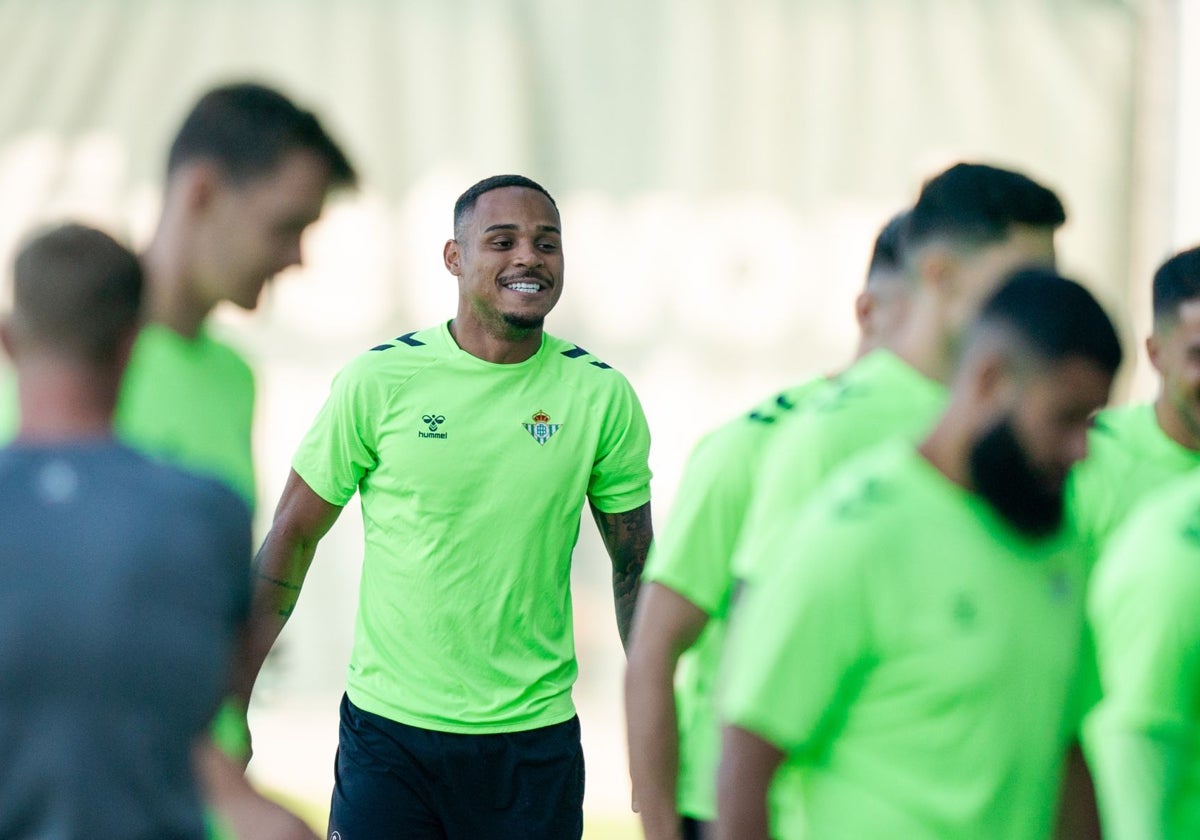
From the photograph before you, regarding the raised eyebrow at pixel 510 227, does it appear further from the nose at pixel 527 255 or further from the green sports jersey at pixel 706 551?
the green sports jersey at pixel 706 551

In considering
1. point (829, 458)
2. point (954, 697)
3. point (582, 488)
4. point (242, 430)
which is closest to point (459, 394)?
point (582, 488)

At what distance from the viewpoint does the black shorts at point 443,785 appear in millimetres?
4094

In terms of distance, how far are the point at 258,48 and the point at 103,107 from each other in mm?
725

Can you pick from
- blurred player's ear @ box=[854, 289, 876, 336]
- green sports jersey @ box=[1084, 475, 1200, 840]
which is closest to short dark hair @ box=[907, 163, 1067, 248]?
blurred player's ear @ box=[854, 289, 876, 336]

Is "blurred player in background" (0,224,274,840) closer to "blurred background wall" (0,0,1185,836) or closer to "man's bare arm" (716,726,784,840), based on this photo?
"man's bare arm" (716,726,784,840)

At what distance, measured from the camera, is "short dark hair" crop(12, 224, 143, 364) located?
6.77 ft

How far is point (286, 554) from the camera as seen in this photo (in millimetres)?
4172

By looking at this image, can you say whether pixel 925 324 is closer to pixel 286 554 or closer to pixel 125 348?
pixel 125 348

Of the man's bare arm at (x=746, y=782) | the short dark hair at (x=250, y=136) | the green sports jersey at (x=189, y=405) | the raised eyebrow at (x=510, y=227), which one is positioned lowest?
the man's bare arm at (x=746, y=782)

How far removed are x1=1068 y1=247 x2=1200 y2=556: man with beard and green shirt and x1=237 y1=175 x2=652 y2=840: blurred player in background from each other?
1326 millimetres

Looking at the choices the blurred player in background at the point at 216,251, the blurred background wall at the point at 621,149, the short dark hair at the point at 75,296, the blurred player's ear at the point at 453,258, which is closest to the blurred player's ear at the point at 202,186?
the blurred player in background at the point at 216,251

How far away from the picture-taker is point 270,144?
9.37ft

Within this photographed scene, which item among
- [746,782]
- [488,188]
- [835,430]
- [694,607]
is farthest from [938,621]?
[488,188]

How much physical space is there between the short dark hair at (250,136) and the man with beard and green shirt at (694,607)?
849 mm
